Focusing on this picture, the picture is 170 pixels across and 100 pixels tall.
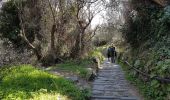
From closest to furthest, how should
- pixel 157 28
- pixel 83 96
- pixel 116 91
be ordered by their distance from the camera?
pixel 83 96, pixel 116 91, pixel 157 28

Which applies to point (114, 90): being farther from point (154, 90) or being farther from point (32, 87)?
point (32, 87)

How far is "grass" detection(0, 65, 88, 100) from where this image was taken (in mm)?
8141

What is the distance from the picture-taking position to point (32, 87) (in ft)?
30.1

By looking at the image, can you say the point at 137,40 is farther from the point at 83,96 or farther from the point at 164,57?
the point at 83,96

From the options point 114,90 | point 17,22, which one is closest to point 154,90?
point 114,90

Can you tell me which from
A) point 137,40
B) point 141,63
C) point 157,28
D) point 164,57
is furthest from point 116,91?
point 137,40

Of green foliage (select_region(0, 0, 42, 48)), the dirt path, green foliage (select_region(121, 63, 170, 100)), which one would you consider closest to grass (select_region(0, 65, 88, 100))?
the dirt path

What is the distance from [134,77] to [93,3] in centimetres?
807

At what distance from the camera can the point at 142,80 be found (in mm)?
13383

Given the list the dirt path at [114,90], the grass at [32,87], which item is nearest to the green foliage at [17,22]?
the dirt path at [114,90]

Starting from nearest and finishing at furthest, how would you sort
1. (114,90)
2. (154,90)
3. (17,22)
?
(154,90) → (114,90) → (17,22)

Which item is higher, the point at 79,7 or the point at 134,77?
the point at 79,7

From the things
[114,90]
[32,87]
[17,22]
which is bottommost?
[114,90]

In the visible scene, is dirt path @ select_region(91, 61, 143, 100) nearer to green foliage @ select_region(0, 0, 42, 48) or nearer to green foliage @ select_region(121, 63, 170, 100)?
green foliage @ select_region(121, 63, 170, 100)
